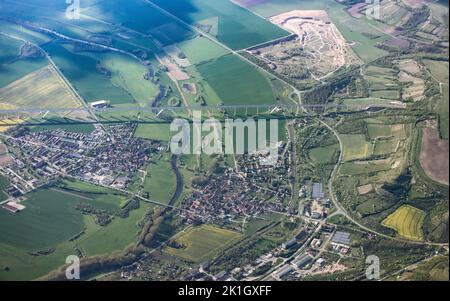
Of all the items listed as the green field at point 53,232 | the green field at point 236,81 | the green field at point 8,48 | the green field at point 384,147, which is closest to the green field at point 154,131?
the green field at point 236,81

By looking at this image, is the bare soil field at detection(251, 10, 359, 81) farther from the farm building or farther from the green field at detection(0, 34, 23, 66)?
the green field at detection(0, 34, 23, 66)

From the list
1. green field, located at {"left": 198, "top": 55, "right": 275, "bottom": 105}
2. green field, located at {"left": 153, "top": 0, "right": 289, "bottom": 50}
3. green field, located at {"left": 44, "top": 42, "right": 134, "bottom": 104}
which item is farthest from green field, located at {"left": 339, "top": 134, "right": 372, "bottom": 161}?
green field, located at {"left": 44, "top": 42, "right": 134, "bottom": 104}

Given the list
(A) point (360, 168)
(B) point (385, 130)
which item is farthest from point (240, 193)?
(B) point (385, 130)

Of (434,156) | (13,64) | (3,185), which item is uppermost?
(13,64)

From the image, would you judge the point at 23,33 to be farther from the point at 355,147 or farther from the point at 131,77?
the point at 355,147

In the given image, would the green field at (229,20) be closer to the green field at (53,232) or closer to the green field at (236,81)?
the green field at (236,81)

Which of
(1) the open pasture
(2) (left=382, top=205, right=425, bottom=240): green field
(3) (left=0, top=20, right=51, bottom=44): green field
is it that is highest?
(3) (left=0, top=20, right=51, bottom=44): green field

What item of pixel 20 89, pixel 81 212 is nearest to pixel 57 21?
pixel 20 89
